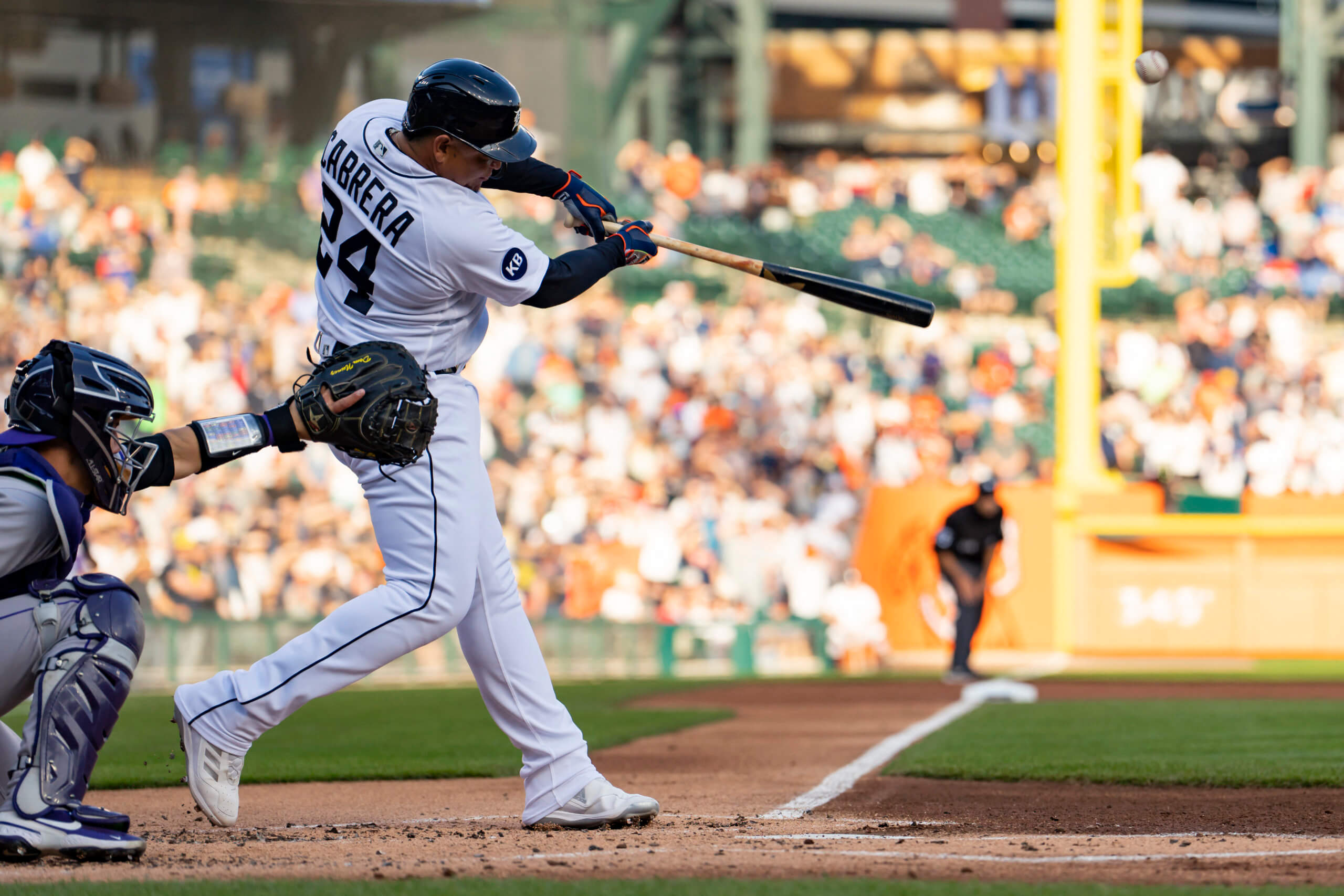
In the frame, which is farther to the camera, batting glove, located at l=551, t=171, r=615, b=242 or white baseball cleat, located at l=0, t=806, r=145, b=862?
batting glove, located at l=551, t=171, r=615, b=242

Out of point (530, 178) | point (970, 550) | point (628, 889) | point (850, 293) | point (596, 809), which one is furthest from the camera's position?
point (970, 550)

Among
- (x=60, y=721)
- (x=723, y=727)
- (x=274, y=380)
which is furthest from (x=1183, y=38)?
(x=60, y=721)

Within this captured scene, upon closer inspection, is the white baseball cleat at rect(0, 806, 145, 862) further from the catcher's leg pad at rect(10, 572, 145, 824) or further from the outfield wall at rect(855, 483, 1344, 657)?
the outfield wall at rect(855, 483, 1344, 657)

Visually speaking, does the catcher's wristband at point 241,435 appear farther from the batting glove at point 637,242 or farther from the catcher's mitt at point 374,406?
the batting glove at point 637,242

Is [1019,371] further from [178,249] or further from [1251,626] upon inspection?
[178,249]

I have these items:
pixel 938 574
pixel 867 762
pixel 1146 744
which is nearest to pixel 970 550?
pixel 938 574

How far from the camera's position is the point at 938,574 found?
15586mm

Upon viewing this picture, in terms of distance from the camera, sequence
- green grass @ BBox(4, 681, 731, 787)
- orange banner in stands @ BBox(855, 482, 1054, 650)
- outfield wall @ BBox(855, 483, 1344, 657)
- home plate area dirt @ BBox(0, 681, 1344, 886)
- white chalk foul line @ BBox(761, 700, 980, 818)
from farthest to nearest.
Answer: orange banner in stands @ BBox(855, 482, 1054, 650) → outfield wall @ BBox(855, 483, 1344, 657) → green grass @ BBox(4, 681, 731, 787) → white chalk foul line @ BBox(761, 700, 980, 818) → home plate area dirt @ BBox(0, 681, 1344, 886)

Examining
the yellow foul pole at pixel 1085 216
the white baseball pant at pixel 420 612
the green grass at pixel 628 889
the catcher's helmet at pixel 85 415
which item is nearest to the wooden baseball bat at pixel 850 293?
the white baseball pant at pixel 420 612

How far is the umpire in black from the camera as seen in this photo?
1248cm

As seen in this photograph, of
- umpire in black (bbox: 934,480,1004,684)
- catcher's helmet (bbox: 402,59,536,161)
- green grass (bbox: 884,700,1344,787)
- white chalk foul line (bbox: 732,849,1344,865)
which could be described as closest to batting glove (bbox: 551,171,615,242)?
catcher's helmet (bbox: 402,59,536,161)

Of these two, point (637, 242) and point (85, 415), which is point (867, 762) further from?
point (85, 415)

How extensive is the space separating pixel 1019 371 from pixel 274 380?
8522 mm

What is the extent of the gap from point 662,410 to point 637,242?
42.1ft
